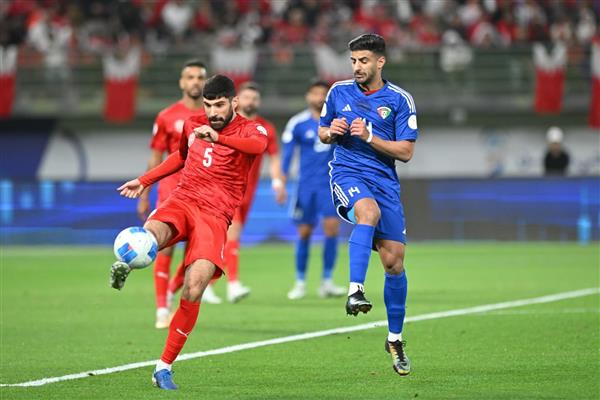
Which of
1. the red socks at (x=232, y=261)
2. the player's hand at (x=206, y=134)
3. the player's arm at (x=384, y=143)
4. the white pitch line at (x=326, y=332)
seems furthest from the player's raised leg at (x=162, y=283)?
the player's hand at (x=206, y=134)

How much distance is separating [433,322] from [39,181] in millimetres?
12000

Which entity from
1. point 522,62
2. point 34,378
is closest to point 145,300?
point 34,378

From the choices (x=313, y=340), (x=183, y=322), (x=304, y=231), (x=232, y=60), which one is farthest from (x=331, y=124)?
(x=232, y=60)

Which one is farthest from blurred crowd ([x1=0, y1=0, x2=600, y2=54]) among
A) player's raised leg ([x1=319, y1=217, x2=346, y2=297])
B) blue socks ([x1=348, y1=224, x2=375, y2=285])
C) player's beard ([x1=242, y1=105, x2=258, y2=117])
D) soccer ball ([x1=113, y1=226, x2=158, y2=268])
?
soccer ball ([x1=113, y1=226, x2=158, y2=268])

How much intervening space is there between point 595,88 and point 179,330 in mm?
20977

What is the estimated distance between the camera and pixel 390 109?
8.87m

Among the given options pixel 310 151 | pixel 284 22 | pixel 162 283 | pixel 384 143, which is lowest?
pixel 162 283

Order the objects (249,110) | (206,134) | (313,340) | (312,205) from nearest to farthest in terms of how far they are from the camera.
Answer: (206,134) → (313,340) → (249,110) → (312,205)

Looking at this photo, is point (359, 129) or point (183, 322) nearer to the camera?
point (183, 322)

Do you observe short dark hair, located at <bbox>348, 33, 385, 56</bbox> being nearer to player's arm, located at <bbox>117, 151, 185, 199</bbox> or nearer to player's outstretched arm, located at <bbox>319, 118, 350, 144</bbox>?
player's outstretched arm, located at <bbox>319, 118, 350, 144</bbox>

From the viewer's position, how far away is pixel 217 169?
8.62m

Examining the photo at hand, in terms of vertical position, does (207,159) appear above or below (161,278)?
above

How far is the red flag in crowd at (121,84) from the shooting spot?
27.2 metres

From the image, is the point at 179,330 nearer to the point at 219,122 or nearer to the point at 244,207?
the point at 219,122
